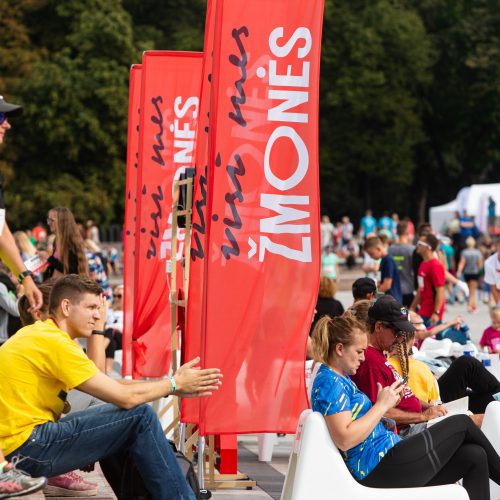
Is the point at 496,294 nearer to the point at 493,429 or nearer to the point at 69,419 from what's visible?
the point at 493,429

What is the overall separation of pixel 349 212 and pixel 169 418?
2050 inches

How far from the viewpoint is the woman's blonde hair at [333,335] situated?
6.04 m

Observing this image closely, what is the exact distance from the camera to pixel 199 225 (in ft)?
24.5

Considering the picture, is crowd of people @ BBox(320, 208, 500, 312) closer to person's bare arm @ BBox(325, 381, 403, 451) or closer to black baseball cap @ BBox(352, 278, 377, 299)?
black baseball cap @ BBox(352, 278, 377, 299)

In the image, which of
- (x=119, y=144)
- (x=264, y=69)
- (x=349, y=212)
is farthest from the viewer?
(x=349, y=212)

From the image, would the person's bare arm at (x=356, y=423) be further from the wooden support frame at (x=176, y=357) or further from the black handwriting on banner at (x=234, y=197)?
the wooden support frame at (x=176, y=357)

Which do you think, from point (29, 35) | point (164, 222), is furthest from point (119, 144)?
point (164, 222)

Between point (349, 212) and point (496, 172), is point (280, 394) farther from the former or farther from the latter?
point (496, 172)

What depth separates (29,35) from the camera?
54.0m

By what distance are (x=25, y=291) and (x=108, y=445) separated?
960 mm

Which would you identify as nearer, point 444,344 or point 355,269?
point 444,344

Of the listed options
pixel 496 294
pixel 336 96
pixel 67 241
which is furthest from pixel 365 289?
pixel 336 96

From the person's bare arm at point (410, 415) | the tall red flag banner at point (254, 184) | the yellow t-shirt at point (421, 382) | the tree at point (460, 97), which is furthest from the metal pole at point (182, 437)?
the tree at point (460, 97)

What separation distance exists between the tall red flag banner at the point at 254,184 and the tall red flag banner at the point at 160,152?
10.2 ft
